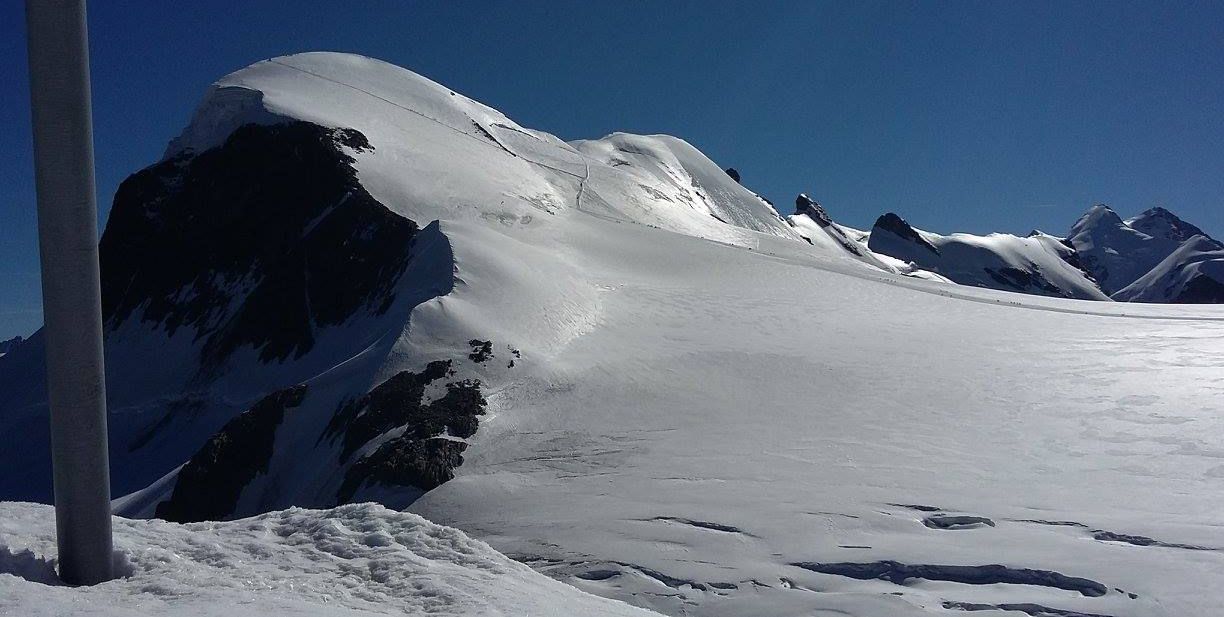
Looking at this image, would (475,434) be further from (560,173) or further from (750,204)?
(750,204)

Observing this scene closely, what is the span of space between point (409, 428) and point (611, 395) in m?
4.20

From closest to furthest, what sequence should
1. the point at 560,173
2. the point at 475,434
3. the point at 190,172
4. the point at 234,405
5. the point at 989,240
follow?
the point at 475,434 < the point at 234,405 < the point at 190,172 < the point at 560,173 < the point at 989,240

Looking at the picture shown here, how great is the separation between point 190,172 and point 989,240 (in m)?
161

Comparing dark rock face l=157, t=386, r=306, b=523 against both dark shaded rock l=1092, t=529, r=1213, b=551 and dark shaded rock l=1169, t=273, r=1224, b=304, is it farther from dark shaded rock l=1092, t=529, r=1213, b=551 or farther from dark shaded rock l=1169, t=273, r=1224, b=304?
dark shaded rock l=1169, t=273, r=1224, b=304

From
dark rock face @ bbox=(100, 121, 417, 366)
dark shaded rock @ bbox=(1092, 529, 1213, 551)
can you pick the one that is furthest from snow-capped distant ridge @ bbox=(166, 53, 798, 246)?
dark shaded rock @ bbox=(1092, 529, 1213, 551)

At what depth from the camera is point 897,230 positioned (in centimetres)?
16425

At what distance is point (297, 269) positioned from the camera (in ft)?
115

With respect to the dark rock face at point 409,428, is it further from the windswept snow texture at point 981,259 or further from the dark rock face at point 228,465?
the windswept snow texture at point 981,259

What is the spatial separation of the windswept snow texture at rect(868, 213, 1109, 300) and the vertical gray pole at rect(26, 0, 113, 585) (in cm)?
15501

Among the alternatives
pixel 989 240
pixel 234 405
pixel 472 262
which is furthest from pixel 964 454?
pixel 989 240

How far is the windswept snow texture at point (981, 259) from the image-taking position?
522 feet

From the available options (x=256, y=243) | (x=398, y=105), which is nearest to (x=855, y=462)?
(x=256, y=243)

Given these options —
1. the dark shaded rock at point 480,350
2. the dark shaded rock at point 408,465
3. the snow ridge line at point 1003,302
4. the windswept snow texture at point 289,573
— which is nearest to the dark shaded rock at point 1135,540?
the windswept snow texture at point 289,573

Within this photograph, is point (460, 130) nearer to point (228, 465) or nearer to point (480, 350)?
point (480, 350)
